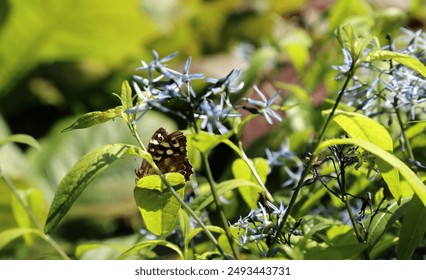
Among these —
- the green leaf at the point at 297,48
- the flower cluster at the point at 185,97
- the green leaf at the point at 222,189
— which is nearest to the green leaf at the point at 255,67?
the green leaf at the point at 297,48

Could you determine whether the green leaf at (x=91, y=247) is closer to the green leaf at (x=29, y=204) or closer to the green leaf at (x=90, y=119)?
the green leaf at (x=29, y=204)

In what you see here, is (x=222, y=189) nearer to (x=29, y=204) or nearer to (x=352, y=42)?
(x=352, y=42)

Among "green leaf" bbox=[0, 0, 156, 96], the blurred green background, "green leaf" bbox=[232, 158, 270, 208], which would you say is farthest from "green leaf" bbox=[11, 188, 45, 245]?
"green leaf" bbox=[0, 0, 156, 96]

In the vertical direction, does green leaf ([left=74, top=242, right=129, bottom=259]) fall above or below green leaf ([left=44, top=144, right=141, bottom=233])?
below

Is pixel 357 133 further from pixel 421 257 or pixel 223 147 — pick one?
pixel 223 147

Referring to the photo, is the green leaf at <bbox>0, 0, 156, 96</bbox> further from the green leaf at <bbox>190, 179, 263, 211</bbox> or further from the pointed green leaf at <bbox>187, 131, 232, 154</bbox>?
the pointed green leaf at <bbox>187, 131, 232, 154</bbox>
